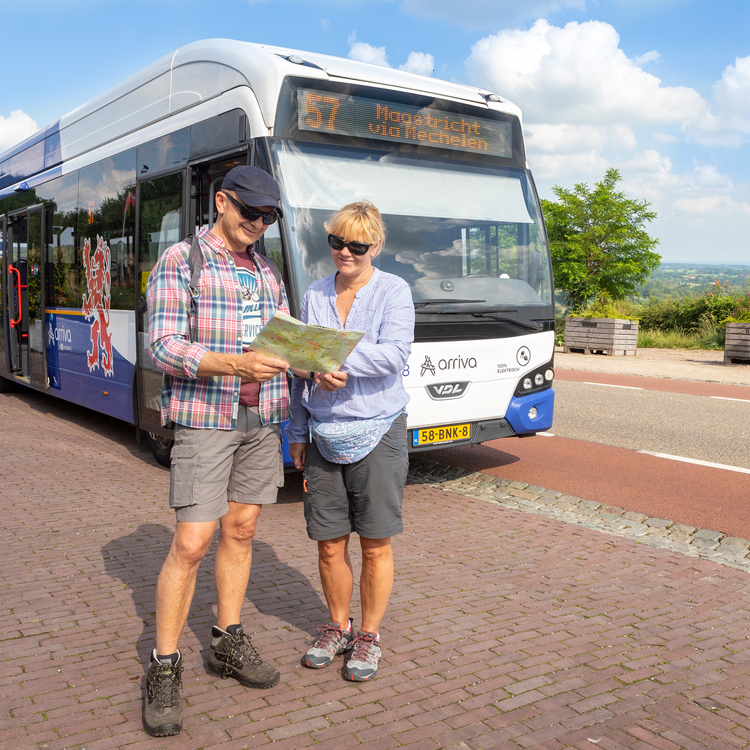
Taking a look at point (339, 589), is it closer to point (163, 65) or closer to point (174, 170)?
point (174, 170)

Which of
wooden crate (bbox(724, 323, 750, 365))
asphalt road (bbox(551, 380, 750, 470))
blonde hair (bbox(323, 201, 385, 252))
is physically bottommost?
asphalt road (bbox(551, 380, 750, 470))

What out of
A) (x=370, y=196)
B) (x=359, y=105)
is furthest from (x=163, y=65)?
(x=370, y=196)

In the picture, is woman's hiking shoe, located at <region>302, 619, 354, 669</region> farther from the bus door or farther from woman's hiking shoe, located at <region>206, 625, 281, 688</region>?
the bus door

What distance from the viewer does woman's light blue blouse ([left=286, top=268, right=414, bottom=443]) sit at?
128 inches

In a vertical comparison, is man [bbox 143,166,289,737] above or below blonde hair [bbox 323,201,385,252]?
below

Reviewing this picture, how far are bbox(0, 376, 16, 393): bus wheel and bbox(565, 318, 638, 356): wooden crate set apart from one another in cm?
1549

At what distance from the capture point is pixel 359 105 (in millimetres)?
6133

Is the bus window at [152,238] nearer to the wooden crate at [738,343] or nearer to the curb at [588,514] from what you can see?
the curb at [588,514]

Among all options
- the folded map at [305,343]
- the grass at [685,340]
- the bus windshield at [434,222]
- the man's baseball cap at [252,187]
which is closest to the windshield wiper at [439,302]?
the bus windshield at [434,222]

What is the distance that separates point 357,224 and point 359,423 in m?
0.79

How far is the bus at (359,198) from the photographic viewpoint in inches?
228

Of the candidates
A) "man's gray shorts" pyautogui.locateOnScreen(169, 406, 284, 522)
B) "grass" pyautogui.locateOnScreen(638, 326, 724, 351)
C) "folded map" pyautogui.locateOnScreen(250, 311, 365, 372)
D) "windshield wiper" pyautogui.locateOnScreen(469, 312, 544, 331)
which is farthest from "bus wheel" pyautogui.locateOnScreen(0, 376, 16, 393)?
"grass" pyautogui.locateOnScreen(638, 326, 724, 351)

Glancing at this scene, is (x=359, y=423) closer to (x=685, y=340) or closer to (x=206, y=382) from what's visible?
(x=206, y=382)

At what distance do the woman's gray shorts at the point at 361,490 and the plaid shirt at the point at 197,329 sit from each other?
1.55ft
